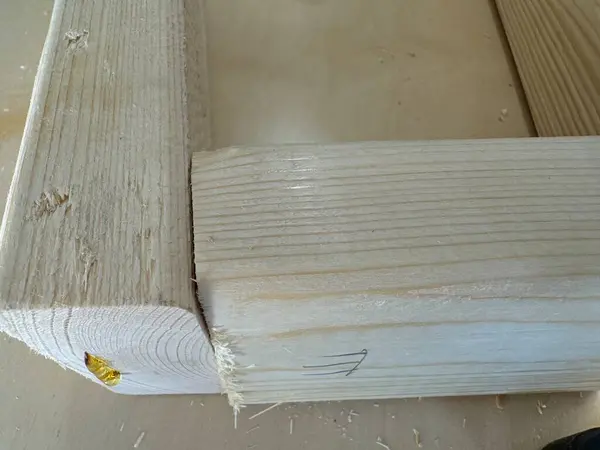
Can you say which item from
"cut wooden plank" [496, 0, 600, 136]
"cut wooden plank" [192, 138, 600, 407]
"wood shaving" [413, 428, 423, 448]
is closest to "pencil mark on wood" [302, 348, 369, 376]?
"cut wooden plank" [192, 138, 600, 407]

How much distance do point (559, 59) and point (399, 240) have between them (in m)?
0.32

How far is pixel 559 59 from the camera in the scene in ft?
2.04

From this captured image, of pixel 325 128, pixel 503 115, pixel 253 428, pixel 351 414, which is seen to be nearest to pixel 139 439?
pixel 253 428

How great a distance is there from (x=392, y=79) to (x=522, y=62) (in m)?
0.14

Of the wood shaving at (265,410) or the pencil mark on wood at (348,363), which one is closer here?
the pencil mark on wood at (348,363)

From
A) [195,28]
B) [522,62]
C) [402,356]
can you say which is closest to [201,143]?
[195,28]

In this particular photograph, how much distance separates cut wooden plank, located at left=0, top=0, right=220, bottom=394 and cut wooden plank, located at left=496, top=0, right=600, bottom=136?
1.13ft

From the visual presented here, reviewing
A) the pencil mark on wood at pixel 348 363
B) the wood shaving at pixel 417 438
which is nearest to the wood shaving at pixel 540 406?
the wood shaving at pixel 417 438

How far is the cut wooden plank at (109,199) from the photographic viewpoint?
0.41 metres

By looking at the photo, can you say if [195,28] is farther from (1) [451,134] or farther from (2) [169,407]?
(2) [169,407]

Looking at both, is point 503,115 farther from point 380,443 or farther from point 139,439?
point 139,439

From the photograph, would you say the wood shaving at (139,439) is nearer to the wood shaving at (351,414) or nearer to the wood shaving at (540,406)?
the wood shaving at (351,414)

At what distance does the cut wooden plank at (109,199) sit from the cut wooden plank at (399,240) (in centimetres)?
3

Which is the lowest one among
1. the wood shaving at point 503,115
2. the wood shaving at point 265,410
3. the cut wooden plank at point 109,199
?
the wood shaving at point 265,410
